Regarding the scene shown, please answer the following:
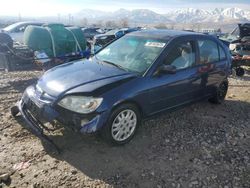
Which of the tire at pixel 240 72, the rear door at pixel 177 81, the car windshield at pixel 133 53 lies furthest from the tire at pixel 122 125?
the tire at pixel 240 72

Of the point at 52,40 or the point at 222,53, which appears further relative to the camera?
the point at 52,40

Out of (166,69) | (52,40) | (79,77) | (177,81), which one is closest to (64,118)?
(79,77)

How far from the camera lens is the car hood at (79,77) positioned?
4285 mm

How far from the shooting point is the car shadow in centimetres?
390

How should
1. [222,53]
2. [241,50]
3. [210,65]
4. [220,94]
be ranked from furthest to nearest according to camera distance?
[241,50]
[220,94]
[222,53]
[210,65]

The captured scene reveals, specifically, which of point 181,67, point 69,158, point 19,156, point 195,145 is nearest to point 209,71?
point 181,67

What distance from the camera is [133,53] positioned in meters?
5.27

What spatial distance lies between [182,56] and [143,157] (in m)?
2.07

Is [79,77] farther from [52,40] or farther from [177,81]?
[52,40]

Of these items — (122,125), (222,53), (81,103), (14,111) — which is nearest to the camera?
(81,103)

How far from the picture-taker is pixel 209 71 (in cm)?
603

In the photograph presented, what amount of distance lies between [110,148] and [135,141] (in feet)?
1.61

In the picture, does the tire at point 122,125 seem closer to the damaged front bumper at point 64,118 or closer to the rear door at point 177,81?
the damaged front bumper at point 64,118

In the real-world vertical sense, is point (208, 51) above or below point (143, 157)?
above
